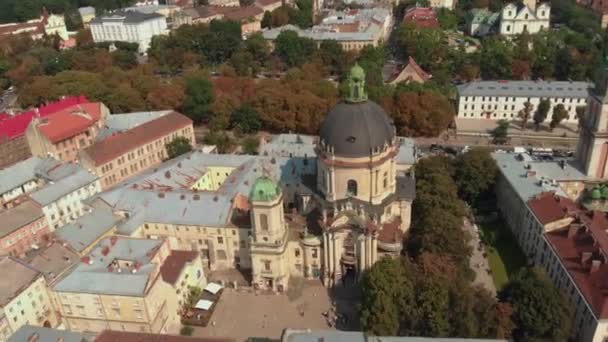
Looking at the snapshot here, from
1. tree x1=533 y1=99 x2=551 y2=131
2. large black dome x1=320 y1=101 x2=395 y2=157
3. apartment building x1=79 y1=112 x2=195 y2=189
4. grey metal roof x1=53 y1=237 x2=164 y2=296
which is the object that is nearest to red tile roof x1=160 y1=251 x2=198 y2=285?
grey metal roof x1=53 y1=237 x2=164 y2=296

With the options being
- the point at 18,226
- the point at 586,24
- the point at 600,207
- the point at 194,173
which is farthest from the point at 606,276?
the point at 586,24

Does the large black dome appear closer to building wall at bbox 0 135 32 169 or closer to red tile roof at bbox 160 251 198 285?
red tile roof at bbox 160 251 198 285

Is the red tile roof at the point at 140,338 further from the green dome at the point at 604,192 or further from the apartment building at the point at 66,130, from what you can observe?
the apartment building at the point at 66,130

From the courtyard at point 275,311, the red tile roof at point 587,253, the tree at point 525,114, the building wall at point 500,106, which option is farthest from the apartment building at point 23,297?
the tree at point 525,114

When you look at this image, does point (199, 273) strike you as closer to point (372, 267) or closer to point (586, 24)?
point (372, 267)

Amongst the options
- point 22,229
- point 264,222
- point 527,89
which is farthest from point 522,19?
Result: point 22,229
